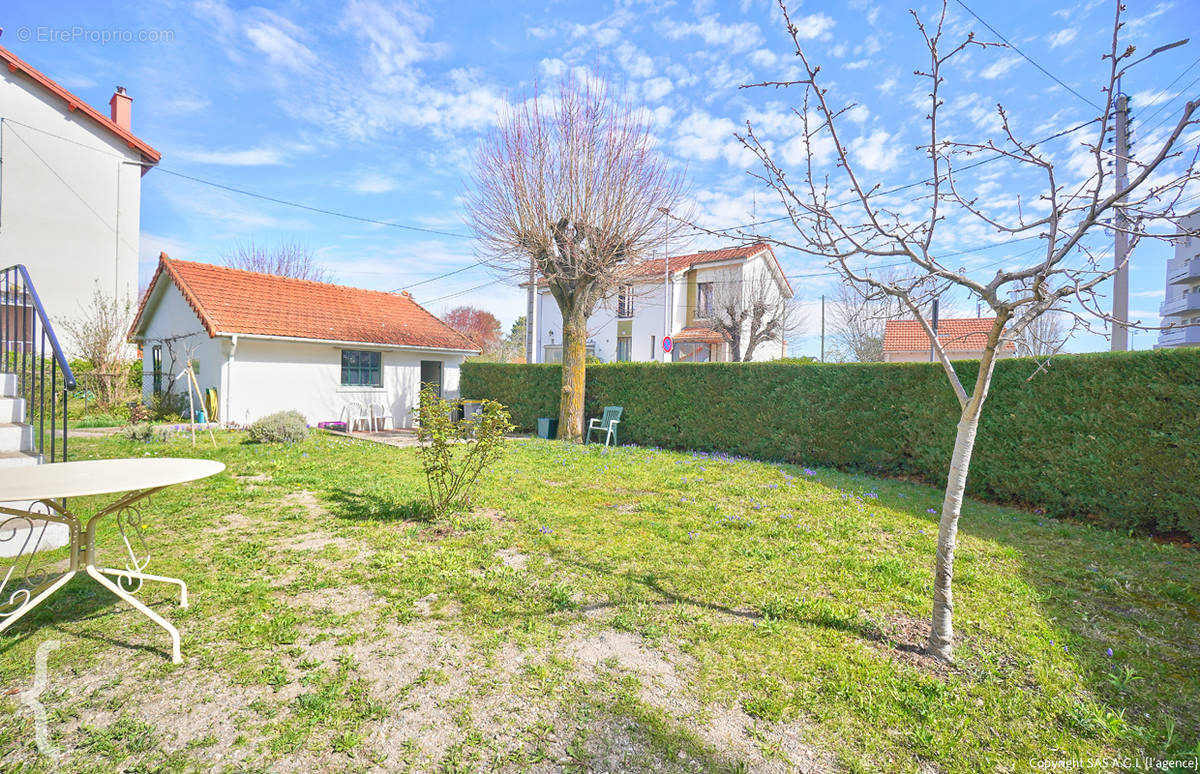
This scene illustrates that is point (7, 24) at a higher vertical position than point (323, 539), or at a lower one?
higher

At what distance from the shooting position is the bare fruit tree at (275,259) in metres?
30.3

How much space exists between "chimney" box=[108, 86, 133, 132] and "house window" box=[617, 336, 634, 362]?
22223 mm

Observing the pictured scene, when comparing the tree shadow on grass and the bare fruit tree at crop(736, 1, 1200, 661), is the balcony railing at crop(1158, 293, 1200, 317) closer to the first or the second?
the bare fruit tree at crop(736, 1, 1200, 661)

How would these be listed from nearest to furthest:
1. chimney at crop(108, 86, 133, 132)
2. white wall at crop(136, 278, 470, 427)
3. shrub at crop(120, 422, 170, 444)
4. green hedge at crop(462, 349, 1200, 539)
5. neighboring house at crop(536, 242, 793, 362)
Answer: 1. green hedge at crop(462, 349, 1200, 539)
2. shrub at crop(120, 422, 170, 444)
3. white wall at crop(136, 278, 470, 427)
4. chimney at crop(108, 86, 133, 132)
5. neighboring house at crop(536, 242, 793, 362)

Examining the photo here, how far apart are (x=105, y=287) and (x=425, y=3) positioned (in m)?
15.9

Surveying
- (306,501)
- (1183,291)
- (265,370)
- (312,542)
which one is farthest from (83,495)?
(1183,291)

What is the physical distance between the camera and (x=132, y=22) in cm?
1030

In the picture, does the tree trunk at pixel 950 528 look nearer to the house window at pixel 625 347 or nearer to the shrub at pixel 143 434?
the shrub at pixel 143 434

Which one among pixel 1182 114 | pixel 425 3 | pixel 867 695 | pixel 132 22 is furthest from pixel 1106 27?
pixel 132 22

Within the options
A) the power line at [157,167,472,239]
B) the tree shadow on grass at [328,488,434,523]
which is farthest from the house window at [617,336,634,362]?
the tree shadow on grass at [328,488,434,523]

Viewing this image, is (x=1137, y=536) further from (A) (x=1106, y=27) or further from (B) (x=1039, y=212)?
(A) (x=1106, y=27)

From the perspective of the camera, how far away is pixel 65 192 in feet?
50.4

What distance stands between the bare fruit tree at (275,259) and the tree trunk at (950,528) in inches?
1365

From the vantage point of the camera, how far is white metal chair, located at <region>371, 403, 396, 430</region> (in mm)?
15810
